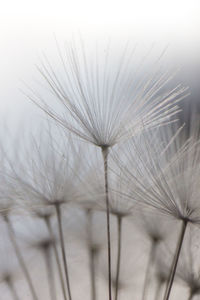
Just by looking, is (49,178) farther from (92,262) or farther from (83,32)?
(83,32)

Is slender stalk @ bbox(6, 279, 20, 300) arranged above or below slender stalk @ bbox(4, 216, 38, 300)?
below

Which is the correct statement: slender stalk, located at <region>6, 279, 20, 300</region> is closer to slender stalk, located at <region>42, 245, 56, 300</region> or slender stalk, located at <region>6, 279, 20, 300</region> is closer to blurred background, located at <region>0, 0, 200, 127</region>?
slender stalk, located at <region>42, 245, 56, 300</region>

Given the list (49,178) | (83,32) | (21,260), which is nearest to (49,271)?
(21,260)

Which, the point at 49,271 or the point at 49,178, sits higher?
the point at 49,178

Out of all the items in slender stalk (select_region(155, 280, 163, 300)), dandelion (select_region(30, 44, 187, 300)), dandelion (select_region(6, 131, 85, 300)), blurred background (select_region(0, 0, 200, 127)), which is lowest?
slender stalk (select_region(155, 280, 163, 300))

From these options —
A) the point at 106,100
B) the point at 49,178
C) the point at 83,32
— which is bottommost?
the point at 49,178

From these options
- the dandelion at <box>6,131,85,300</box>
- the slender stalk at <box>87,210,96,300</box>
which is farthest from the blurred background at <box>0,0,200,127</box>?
the slender stalk at <box>87,210,96,300</box>

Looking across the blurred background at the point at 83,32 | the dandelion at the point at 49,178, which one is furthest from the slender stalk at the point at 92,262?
Result: the blurred background at the point at 83,32

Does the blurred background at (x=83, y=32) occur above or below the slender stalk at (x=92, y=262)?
above

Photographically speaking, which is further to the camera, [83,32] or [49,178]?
[83,32]

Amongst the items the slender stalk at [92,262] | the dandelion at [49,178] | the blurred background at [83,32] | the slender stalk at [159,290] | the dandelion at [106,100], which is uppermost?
the blurred background at [83,32]

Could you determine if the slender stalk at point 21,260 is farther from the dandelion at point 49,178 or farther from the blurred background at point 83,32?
the blurred background at point 83,32

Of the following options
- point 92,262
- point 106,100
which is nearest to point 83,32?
point 106,100
